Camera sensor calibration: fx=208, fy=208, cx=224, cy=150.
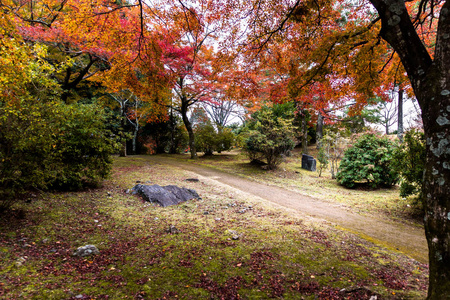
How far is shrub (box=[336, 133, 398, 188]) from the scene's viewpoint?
866cm

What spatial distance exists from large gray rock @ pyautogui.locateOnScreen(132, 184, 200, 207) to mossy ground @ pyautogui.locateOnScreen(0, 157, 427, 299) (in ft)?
1.79

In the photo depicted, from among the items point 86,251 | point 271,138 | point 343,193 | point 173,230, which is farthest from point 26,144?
point 271,138

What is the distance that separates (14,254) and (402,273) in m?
4.78

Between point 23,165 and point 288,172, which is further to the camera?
point 288,172

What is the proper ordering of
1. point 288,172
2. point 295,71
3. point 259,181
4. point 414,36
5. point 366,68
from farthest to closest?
point 288,172, point 259,181, point 295,71, point 366,68, point 414,36

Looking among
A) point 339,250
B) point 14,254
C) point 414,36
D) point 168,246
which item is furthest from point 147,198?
point 414,36

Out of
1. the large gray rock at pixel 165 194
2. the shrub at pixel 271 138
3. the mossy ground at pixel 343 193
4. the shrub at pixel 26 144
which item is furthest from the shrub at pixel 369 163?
the shrub at pixel 26 144

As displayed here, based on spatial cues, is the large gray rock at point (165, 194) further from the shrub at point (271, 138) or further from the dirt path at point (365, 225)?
the shrub at point (271, 138)

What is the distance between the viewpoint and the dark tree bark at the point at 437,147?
176 cm

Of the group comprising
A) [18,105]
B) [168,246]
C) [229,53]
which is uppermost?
[229,53]

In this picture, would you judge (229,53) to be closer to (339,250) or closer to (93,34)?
(93,34)

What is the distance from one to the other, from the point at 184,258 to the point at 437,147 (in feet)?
9.84

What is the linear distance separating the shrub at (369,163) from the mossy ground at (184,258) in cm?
595

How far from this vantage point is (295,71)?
17.1 ft
